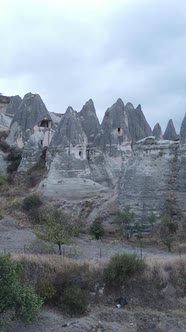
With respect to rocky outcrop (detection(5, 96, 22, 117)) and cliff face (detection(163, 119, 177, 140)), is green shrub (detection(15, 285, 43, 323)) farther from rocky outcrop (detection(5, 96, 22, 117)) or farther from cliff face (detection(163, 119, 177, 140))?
rocky outcrop (detection(5, 96, 22, 117))

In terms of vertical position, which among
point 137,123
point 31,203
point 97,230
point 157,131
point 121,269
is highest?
point 137,123

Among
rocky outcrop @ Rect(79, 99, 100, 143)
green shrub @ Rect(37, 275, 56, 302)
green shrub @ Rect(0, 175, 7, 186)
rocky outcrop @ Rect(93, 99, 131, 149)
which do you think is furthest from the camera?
rocky outcrop @ Rect(79, 99, 100, 143)

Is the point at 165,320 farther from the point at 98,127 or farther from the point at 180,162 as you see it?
the point at 98,127

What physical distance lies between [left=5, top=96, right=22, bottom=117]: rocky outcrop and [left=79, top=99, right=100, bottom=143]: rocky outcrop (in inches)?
420

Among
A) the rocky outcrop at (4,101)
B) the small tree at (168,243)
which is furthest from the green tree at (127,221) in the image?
the rocky outcrop at (4,101)

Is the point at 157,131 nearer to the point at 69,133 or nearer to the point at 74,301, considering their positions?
the point at 69,133

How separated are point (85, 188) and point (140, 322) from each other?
15855 millimetres

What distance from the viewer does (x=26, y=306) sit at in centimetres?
1800

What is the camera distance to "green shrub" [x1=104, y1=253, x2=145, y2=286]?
2103 centimetres

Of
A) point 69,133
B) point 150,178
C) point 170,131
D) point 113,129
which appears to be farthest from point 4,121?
point 150,178

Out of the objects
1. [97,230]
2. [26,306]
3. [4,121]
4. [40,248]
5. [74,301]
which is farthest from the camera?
[4,121]

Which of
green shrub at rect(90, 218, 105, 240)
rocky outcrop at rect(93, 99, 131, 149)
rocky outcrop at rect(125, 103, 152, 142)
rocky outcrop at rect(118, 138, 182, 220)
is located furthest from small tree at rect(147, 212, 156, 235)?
rocky outcrop at rect(125, 103, 152, 142)

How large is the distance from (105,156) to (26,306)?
73.6ft

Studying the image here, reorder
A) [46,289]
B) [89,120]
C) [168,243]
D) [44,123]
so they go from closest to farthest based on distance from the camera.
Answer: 1. [46,289]
2. [168,243]
3. [44,123]
4. [89,120]
